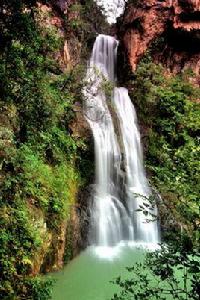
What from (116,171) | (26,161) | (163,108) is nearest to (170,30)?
(163,108)

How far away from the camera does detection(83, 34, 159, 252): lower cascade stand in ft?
35.4

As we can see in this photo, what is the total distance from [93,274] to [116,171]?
491 centimetres

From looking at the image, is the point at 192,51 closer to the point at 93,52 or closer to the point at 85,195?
the point at 93,52

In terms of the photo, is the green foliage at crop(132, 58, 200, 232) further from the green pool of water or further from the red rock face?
the green pool of water

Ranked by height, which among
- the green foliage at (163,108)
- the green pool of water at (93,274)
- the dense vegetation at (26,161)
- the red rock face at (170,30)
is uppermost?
the red rock face at (170,30)

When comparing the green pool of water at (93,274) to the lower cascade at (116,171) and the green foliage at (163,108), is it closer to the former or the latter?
the lower cascade at (116,171)

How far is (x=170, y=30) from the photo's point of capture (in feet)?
54.9

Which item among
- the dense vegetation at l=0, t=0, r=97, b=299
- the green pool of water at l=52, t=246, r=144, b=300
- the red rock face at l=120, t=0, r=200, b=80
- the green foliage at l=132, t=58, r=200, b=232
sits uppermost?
the red rock face at l=120, t=0, r=200, b=80

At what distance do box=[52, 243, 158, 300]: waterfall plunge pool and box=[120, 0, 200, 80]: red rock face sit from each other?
9376 millimetres

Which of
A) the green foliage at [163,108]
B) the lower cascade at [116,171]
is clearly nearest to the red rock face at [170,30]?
the green foliage at [163,108]

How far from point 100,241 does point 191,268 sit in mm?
7714

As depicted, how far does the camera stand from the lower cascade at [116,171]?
10.8m

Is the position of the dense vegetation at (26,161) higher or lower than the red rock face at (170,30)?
lower

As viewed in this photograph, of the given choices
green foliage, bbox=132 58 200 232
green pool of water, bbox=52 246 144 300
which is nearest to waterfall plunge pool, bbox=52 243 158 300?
green pool of water, bbox=52 246 144 300
